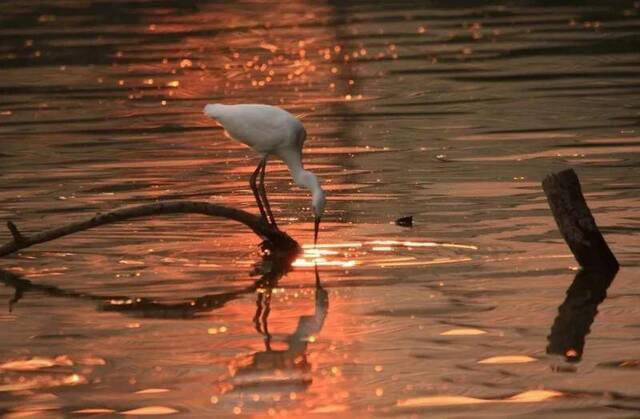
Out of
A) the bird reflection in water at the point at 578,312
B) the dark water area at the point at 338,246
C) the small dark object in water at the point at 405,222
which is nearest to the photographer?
the dark water area at the point at 338,246

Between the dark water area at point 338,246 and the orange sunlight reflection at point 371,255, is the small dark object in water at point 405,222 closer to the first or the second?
the dark water area at point 338,246

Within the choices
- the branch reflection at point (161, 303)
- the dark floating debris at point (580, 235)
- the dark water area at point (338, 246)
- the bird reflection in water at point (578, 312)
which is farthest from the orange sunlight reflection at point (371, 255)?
the bird reflection in water at point (578, 312)

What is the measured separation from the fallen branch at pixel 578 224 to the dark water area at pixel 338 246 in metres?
0.15

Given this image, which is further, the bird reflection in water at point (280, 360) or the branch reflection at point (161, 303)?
the branch reflection at point (161, 303)

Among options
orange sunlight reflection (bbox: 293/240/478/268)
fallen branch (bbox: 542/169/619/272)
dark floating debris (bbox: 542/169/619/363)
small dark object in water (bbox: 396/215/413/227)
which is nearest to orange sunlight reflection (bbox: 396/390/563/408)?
dark floating debris (bbox: 542/169/619/363)

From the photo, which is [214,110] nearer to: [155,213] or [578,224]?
[155,213]

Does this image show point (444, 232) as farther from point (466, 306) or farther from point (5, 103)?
point (5, 103)

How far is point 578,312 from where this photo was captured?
469 inches

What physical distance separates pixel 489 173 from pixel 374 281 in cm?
499

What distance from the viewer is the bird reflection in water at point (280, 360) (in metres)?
10.3

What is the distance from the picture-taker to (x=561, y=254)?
1373cm

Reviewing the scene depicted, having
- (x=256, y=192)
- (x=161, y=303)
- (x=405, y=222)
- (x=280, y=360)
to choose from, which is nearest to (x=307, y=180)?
(x=405, y=222)

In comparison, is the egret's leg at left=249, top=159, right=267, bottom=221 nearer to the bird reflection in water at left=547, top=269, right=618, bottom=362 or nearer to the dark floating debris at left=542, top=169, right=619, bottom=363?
the dark floating debris at left=542, top=169, right=619, bottom=363

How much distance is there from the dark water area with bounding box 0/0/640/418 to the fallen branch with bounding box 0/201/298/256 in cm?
19
